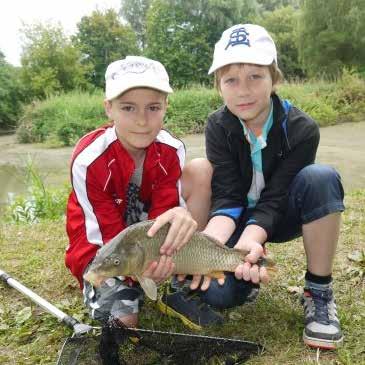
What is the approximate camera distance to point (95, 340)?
1.74 metres

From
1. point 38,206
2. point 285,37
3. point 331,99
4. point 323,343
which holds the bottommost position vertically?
point 38,206

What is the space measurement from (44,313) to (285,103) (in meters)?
1.45

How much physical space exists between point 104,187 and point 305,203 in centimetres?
83

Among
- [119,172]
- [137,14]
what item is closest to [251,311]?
[119,172]

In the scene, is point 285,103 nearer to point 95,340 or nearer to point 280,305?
point 280,305

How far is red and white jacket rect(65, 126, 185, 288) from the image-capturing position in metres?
2.10

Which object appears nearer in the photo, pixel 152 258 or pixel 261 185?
pixel 152 258

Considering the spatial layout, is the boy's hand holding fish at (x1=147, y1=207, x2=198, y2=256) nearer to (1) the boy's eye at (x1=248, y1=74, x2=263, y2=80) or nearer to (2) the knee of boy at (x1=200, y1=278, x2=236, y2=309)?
(2) the knee of boy at (x1=200, y1=278, x2=236, y2=309)

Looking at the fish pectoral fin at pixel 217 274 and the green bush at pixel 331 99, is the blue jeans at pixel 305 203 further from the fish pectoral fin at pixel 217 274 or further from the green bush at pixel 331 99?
the green bush at pixel 331 99

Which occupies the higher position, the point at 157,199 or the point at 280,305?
the point at 157,199

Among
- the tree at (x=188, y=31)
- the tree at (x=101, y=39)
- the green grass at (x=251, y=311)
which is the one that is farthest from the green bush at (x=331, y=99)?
the tree at (x=101, y=39)

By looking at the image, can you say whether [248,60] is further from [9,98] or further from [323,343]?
[9,98]

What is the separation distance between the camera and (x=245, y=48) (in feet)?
6.75

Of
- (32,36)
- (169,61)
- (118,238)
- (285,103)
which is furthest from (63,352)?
(169,61)
